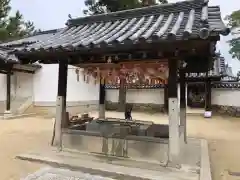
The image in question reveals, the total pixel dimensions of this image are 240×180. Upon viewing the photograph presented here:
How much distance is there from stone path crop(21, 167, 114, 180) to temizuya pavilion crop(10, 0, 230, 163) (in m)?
1.30

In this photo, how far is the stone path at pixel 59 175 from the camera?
4.44 metres

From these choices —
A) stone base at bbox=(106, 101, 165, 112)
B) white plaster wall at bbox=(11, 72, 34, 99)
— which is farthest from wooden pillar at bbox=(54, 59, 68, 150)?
stone base at bbox=(106, 101, 165, 112)

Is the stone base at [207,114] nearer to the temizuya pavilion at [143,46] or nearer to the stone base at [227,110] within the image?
the stone base at [227,110]

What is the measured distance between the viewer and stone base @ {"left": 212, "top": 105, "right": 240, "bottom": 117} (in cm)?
1603

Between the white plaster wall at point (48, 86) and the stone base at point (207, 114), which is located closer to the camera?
the stone base at point (207, 114)

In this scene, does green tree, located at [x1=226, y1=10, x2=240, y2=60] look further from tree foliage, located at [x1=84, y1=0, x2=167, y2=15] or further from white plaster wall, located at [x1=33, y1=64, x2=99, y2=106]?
white plaster wall, located at [x1=33, y1=64, x2=99, y2=106]

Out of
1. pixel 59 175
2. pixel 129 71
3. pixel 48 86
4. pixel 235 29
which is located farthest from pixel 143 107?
pixel 59 175

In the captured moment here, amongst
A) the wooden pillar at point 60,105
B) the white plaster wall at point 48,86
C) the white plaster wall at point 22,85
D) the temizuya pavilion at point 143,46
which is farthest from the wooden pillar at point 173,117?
the white plaster wall at point 22,85

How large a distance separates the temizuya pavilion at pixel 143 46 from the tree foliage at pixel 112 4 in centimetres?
1070

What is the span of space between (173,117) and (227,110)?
12989 millimetres

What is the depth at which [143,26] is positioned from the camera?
5.55 m

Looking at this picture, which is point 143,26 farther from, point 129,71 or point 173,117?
point 173,117

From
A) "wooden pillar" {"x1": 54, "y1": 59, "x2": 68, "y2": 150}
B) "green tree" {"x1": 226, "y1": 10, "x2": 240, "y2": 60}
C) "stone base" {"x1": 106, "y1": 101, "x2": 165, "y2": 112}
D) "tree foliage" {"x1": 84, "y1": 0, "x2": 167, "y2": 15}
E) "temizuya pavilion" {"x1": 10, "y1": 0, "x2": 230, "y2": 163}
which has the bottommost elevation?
"stone base" {"x1": 106, "y1": 101, "x2": 165, "y2": 112}

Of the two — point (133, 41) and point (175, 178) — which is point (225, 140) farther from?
point (133, 41)
